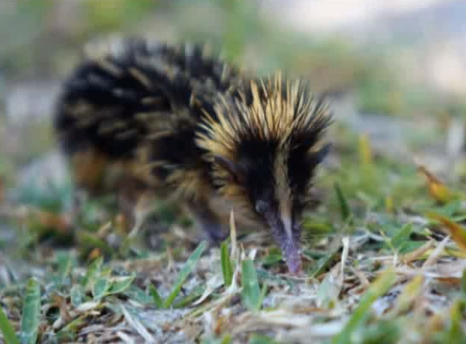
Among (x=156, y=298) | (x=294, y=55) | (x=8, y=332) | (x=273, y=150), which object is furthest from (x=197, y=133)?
(x=294, y=55)

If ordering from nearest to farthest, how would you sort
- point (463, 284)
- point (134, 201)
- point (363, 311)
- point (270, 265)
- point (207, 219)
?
point (363, 311)
point (463, 284)
point (270, 265)
point (207, 219)
point (134, 201)

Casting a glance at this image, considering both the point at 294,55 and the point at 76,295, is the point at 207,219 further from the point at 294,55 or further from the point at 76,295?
the point at 294,55

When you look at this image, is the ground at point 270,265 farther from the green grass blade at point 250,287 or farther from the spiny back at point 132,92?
the spiny back at point 132,92

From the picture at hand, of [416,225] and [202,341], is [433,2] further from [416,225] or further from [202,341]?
[202,341]

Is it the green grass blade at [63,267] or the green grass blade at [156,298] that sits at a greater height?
the green grass blade at [156,298]

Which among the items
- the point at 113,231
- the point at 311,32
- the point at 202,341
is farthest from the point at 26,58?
the point at 202,341

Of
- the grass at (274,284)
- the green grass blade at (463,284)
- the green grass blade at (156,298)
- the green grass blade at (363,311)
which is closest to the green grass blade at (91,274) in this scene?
the grass at (274,284)
